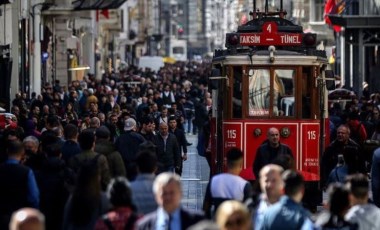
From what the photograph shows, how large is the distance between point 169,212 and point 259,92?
1225cm

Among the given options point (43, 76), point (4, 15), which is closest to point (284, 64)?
point (4, 15)

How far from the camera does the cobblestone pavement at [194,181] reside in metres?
25.0

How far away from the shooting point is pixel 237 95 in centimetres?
Answer: 2362

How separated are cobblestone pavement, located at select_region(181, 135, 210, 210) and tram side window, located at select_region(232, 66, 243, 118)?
1534 millimetres

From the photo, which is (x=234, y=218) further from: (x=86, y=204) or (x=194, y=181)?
(x=194, y=181)

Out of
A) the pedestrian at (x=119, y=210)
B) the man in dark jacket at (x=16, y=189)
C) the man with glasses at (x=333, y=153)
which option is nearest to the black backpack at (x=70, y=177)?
the man in dark jacket at (x=16, y=189)

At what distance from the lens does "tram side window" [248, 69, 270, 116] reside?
76.7 feet

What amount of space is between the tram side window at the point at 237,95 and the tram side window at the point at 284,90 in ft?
1.80

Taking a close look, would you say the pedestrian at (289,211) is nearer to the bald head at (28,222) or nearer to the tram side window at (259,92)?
the bald head at (28,222)

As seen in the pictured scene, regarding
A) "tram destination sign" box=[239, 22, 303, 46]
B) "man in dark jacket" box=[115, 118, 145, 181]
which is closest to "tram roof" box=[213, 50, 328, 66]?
"tram destination sign" box=[239, 22, 303, 46]

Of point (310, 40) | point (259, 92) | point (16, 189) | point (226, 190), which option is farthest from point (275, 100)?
point (16, 189)

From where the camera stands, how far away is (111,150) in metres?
18.0

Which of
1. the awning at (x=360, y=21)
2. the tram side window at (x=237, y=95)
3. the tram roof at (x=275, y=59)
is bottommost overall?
the tram side window at (x=237, y=95)

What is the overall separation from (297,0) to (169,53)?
320ft
